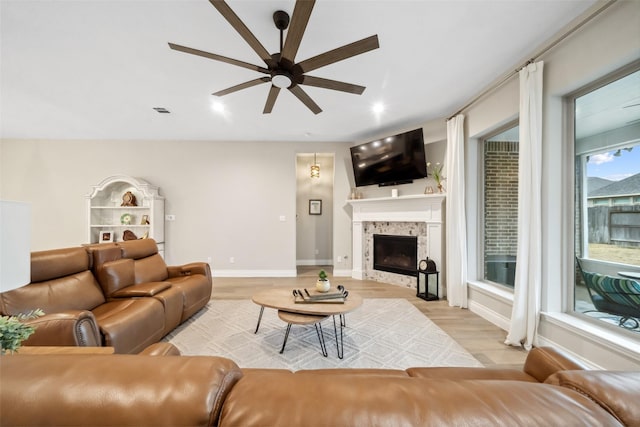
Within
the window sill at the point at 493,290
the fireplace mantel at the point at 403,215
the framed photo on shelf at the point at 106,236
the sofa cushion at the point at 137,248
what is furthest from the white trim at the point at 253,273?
the window sill at the point at 493,290

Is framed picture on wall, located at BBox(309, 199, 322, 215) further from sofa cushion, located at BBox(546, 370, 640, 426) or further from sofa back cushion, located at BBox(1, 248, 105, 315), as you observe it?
sofa cushion, located at BBox(546, 370, 640, 426)

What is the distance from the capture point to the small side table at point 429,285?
3.62 metres

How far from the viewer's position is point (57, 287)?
1992 mm

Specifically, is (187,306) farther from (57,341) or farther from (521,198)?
(521,198)

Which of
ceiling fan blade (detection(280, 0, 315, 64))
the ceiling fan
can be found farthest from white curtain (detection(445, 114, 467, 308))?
ceiling fan blade (detection(280, 0, 315, 64))

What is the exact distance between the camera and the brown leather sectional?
1.52m

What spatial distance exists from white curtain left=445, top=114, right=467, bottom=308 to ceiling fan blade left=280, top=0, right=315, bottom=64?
8.84 feet

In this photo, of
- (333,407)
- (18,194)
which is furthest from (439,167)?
(18,194)

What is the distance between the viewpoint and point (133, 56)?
2.40 meters

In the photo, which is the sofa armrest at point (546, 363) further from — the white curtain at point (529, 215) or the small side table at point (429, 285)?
the small side table at point (429, 285)

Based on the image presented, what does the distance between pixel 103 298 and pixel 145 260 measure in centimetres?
67

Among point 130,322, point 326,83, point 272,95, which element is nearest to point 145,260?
point 130,322

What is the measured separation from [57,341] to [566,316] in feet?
12.7

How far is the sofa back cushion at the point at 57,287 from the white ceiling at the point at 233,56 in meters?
1.97
